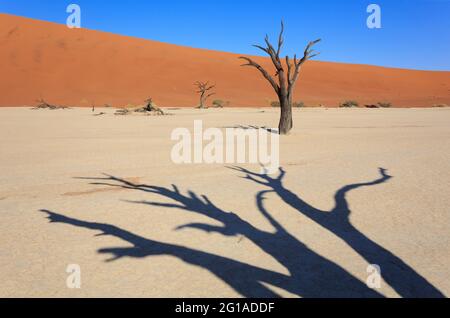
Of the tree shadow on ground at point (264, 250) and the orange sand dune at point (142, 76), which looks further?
the orange sand dune at point (142, 76)

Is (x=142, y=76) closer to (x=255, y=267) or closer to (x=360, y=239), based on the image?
(x=360, y=239)

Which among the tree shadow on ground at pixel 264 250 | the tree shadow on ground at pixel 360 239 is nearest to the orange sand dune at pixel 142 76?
the tree shadow on ground at pixel 360 239

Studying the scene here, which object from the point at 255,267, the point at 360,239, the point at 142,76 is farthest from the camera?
the point at 142,76

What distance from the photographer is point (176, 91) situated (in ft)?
157

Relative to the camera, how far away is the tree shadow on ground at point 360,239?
271 centimetres

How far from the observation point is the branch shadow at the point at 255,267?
271 centimetres

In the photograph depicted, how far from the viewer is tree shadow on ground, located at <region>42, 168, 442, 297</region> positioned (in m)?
2.71

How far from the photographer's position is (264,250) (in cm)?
335

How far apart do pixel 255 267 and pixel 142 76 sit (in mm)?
52778

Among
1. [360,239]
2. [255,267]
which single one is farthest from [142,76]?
[255,267]

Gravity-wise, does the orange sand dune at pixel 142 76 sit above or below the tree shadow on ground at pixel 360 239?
above

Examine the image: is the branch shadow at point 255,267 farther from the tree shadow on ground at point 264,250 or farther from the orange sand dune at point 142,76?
the orange sand dune at point 142,76

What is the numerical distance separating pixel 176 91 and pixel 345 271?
46426 millimetres
